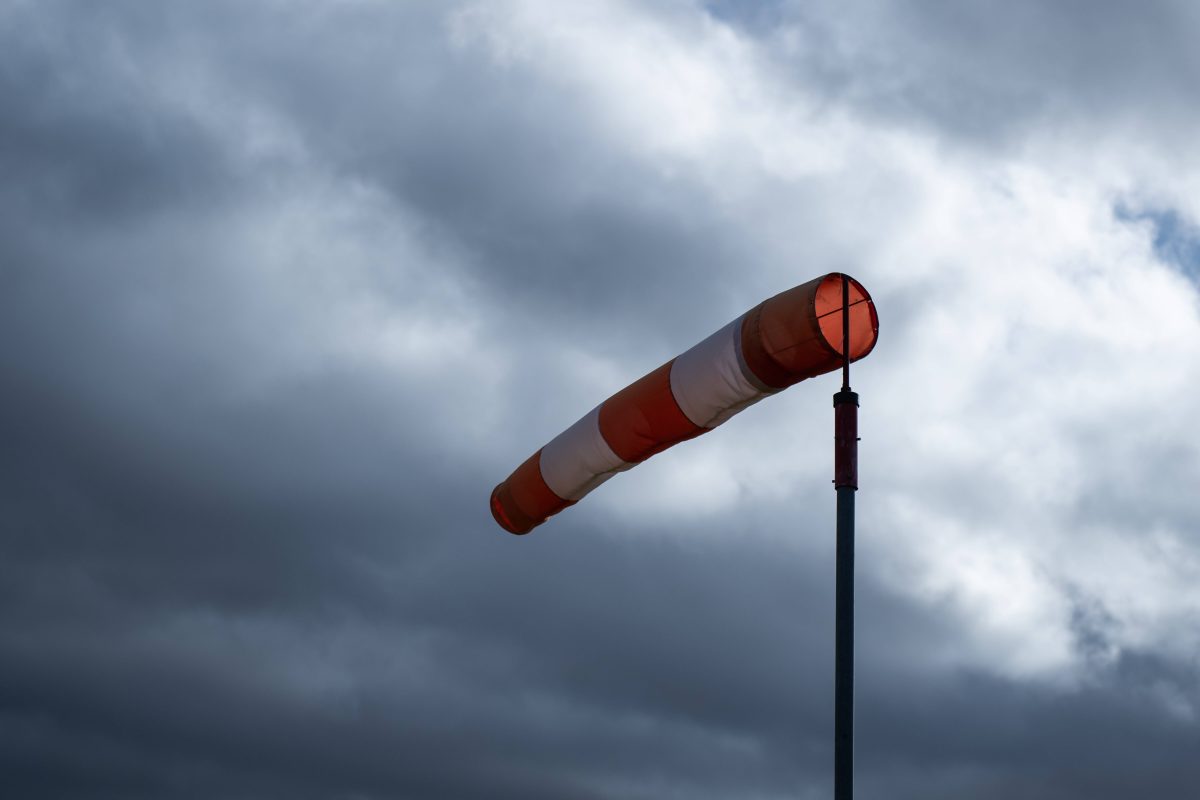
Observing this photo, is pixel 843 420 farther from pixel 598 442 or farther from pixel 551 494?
pixel 551 494

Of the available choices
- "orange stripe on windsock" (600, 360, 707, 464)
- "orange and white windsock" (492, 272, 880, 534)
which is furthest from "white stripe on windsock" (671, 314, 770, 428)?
"orange stripe on windsock" (600, 360, 707, 464)

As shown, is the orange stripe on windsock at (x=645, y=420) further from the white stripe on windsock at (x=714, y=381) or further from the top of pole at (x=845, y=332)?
the top of pole at (x=845, y=332)

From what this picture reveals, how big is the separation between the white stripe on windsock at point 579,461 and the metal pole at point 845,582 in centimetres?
497

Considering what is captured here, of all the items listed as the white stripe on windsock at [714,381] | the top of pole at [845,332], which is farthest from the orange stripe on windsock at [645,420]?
the top of pole at [845,332]

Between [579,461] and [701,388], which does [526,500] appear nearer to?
[579,461]

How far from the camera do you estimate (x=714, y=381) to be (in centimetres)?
1695

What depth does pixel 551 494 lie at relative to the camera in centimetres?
2053

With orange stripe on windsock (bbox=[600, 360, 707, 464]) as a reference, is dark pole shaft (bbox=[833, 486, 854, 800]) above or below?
below

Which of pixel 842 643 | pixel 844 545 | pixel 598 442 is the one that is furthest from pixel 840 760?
pixel 598 442

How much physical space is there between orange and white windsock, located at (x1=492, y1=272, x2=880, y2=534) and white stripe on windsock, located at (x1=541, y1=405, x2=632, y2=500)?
1 centimetres

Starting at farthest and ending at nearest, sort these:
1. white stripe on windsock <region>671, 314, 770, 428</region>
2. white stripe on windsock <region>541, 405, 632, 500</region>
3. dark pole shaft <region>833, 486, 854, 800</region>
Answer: white stripe on windsock <region>541, 405, 632, 500</region> → white stripe on windsock <region>671, 314, 770, 428</region> → dark pole shaft <region>833, 486, 854, 800</region>

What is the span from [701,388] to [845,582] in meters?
3.86

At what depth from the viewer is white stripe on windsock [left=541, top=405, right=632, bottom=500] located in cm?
1933

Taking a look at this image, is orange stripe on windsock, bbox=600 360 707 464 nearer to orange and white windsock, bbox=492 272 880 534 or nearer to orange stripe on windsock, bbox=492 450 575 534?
orange and white windsock, bbox=492 272 880 534
